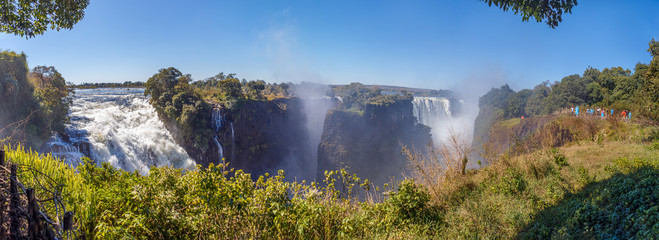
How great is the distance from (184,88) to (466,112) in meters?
55.6

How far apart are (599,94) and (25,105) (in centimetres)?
4115

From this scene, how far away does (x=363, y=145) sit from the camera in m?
41.0

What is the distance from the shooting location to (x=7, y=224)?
164 centimetres

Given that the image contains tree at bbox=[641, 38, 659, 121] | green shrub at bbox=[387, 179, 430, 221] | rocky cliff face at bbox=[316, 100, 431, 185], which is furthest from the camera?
rocky cliff face at bbox=[316, 100, 431, 185]

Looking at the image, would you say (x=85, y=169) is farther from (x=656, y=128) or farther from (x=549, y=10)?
(x=656, y=128)

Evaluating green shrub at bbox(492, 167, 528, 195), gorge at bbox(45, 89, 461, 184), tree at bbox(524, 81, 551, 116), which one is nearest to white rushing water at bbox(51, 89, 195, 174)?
gorge at bbox(45, 89, 461, 184)

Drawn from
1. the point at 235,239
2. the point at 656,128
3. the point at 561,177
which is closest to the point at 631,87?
the point at 656,128

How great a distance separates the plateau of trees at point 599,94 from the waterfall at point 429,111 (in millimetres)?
14304

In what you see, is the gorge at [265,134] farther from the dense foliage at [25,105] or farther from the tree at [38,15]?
the tree at [38,15]

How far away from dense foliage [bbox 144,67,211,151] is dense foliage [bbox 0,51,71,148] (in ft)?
17.6

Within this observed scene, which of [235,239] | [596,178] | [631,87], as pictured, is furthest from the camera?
[631,87]

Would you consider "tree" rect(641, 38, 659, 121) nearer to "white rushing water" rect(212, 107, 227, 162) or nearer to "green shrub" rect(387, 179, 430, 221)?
"green shrub" rect(387, 179, 430, 221)

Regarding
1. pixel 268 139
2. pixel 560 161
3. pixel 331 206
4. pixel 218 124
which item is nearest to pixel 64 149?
pixel 218 124

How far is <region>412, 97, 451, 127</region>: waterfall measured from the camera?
5244 cm
